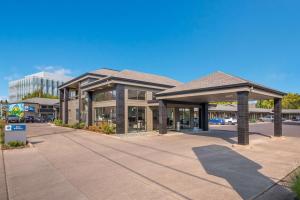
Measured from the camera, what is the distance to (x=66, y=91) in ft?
124

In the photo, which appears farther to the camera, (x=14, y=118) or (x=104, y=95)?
(x=14, y=118)

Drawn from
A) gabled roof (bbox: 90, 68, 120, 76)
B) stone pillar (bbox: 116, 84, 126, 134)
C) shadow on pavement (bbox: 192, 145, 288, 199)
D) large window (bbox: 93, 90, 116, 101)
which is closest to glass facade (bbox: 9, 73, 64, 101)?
gabled roof (bbox: 90, 68, 120, 76)

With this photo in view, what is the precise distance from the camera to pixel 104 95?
83.9ft

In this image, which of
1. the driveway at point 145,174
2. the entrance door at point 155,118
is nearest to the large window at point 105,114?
the entrance door at point 155,118

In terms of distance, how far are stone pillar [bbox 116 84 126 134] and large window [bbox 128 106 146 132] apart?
3.43 ft

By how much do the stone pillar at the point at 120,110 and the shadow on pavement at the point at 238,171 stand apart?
11257 mm

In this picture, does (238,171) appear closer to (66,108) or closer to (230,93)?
(230,93)

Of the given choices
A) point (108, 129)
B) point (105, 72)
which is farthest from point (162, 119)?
point (105, 72)

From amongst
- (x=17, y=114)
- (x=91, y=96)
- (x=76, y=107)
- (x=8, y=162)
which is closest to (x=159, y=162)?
(x=8, y=162)

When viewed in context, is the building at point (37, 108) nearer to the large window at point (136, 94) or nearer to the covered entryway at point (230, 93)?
the large window at point (136, 94)

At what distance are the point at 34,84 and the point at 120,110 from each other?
11537cm

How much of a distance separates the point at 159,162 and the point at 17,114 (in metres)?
47.7

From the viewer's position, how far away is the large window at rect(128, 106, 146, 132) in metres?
23.1

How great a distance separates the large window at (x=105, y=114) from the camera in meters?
23.8
